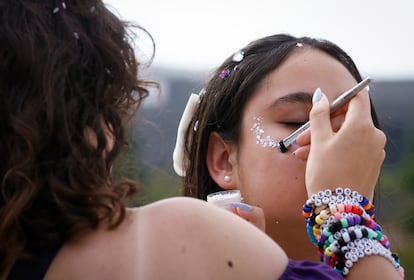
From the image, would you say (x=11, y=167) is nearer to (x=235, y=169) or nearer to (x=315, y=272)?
(x=315, y=272)

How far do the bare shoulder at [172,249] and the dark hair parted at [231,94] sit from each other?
76 cm

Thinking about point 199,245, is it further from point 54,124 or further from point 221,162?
point 221,162

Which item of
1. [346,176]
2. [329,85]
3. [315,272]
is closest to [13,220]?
[315,272]

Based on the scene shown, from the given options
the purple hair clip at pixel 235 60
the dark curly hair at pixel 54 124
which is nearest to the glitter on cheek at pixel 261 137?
the purple hair clip at pixel 235 60

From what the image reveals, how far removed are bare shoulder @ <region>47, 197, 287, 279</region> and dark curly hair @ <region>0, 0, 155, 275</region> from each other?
1.1 inches

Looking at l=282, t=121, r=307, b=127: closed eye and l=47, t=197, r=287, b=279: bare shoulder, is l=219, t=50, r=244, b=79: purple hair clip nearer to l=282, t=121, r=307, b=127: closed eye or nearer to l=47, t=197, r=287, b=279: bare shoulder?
l=282, t=121, r=307, b=127: closed eye

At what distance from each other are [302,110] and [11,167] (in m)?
0.82

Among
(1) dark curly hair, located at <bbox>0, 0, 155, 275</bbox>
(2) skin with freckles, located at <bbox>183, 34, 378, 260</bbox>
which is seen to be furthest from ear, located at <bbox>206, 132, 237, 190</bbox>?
(1) dark curly hair, located at <bbox>0, 0, 155, 275</bbox>

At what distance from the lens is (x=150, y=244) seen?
1.00 meters

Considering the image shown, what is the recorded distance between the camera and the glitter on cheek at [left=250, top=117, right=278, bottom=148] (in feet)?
5.43

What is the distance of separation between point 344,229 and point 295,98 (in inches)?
19.1

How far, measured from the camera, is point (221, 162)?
1.84 meters

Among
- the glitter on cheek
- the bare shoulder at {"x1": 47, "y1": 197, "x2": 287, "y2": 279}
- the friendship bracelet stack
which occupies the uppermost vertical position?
the bare shoulder at {"x1": 47, "y1": 197, "x2": 287, "y2": 279}

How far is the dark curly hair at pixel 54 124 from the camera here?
39.6 inches
